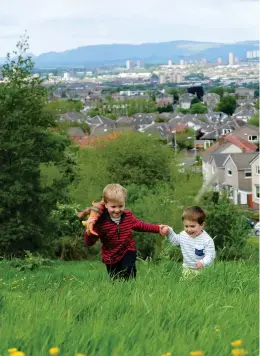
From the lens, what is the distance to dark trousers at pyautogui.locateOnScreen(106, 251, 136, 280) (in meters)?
6.22

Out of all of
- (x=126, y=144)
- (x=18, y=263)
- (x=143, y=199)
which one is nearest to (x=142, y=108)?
(x=126, y=144)

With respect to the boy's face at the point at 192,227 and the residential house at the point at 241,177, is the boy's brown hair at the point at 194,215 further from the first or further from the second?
the residential house at the point at 241,177

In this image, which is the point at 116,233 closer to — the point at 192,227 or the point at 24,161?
the point at 192,227

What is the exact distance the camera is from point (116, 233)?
6.20 m

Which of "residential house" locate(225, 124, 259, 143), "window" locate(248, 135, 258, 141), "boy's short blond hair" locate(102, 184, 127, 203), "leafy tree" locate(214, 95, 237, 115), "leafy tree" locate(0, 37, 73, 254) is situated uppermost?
"boy's short blond hair" locate(102, 184, 127, 203)

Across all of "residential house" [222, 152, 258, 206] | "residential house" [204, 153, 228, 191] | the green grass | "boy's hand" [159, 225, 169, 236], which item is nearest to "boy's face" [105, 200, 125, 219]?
"boy's hand" [159, 225, 169, 236]

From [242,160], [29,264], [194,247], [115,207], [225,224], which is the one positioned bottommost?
[242,160]

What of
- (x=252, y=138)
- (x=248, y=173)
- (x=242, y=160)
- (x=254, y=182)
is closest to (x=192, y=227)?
(x=254, y=182)

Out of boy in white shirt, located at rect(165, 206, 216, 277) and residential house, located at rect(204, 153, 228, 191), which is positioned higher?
boy in white shirt, located at rect(165, 206, 216, 277)

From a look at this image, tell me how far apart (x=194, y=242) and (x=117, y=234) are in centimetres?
61

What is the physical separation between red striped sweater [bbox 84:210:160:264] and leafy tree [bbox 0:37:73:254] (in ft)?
53.5

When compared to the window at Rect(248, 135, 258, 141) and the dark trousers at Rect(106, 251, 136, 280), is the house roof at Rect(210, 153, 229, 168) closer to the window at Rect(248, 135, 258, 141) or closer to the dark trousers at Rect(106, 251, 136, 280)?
the window at Rect(248, 135, 258, 141)

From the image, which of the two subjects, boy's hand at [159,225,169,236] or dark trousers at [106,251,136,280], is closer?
boy's hand at [159,225,169,236]

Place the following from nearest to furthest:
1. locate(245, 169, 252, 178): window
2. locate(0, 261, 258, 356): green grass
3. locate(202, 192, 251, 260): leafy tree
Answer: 1. locate(0, 261, 258, 356): green grass
2. locate(202, 192, 251, 260): leafy tree
3. locate(245, 169, 252, 178): window
